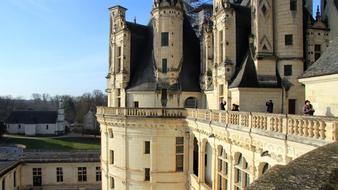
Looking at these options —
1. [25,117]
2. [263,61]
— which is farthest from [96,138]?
[263,61]

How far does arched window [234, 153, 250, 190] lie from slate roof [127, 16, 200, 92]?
12167 mm

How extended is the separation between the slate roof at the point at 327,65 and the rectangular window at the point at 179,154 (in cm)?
1298

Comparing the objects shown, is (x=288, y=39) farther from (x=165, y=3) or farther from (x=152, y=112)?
(x=165, y=3)

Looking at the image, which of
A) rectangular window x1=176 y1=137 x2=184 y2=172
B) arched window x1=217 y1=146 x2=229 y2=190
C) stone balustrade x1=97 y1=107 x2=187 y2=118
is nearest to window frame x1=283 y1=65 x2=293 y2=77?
arched window x1=217 y1=146 x2=229 y2=190

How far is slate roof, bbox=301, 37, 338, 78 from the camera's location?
1135cm

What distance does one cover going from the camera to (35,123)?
8356 cm

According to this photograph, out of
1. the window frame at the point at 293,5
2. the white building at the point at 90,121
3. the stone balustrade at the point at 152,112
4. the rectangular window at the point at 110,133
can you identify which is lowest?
the white building at the point at 90,121

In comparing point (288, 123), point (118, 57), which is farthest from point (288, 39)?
point (118, 57)

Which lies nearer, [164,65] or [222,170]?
[222,170]

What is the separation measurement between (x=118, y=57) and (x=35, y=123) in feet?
204

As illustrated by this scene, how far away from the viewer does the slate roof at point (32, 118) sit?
276 feet

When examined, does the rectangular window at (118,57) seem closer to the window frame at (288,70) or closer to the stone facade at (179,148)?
the stone facade at (179,148)

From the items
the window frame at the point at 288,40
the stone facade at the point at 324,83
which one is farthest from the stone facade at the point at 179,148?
the window frame at the point at 288,40

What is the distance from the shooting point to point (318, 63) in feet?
41.4
